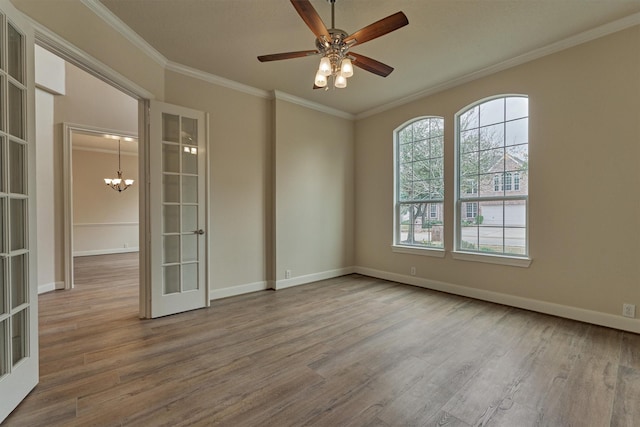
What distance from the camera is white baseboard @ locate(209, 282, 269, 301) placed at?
153 inches

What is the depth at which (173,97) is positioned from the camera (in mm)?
3551

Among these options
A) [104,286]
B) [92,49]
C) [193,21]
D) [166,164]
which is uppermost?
[193,21]

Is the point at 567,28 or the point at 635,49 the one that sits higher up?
the point at 567,28

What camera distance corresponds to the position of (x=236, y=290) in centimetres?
410

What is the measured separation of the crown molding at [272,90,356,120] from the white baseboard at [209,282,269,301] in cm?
286

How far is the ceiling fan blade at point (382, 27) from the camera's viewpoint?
1.95m

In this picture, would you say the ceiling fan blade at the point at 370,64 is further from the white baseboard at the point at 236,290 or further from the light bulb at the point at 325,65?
the white baseboard at the point at 236,290

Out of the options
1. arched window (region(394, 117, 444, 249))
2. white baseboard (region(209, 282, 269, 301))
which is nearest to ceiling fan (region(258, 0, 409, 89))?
arched window (region(394, 117, 444, 249))

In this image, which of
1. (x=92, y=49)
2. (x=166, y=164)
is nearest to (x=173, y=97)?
(x=166, y=164)

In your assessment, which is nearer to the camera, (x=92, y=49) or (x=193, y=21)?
(x=92, y=49)

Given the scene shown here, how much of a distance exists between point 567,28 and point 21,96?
469 centimetres

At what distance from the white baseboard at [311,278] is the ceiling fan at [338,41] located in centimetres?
297

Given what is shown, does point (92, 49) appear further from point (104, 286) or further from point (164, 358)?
point (104, 286)

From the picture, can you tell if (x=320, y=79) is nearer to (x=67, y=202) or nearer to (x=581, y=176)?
(x=581, y=176)
